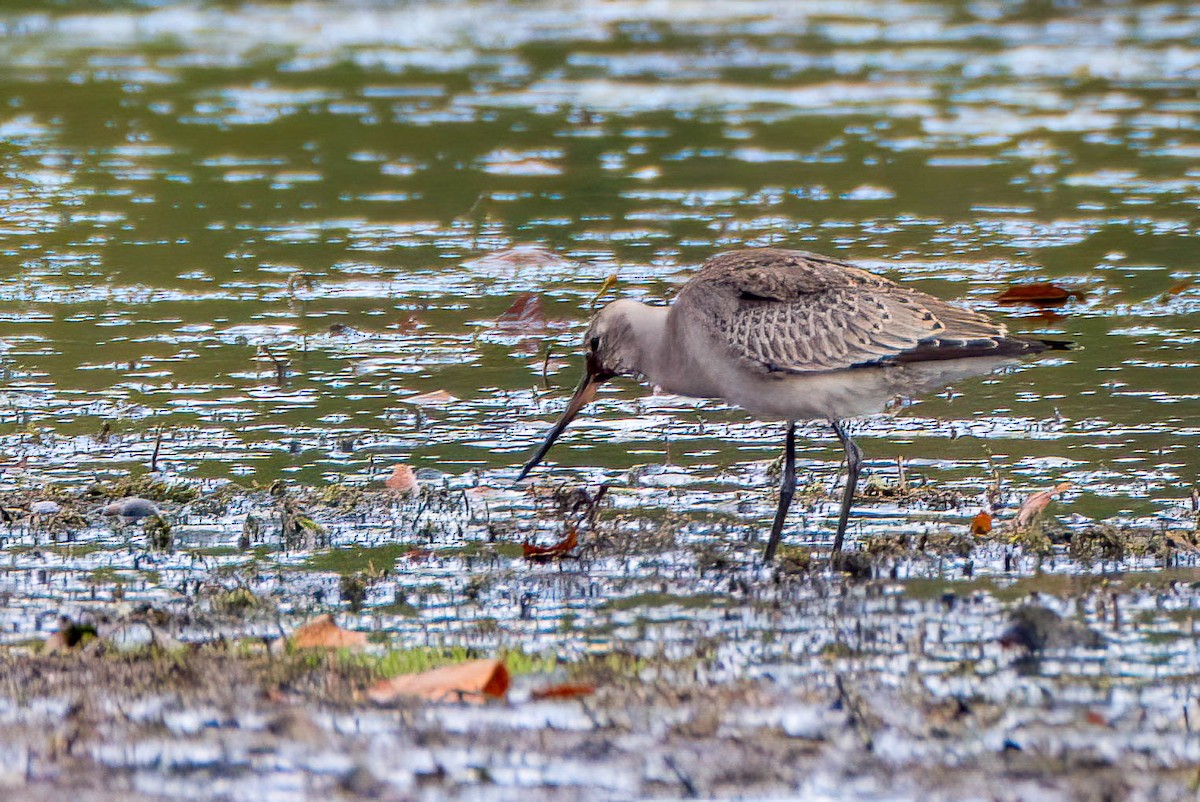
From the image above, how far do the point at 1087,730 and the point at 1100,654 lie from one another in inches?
28.9

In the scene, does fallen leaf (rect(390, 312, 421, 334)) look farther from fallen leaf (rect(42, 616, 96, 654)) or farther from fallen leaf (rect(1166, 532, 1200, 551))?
fallen leaf (rect(1166, 532, 1200, 551))

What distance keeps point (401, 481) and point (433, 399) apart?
1.42 m

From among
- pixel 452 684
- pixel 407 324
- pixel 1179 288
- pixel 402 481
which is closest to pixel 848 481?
pixel 402 481

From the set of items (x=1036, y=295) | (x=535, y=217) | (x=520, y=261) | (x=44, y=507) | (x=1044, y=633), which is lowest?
(x=535, y=217)

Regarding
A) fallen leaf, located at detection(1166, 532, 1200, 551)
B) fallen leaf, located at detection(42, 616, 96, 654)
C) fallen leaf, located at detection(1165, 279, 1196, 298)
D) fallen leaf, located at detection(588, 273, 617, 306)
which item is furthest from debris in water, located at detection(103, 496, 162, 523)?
fallen leaf, located at detection(1165, 279, 1196, 298)

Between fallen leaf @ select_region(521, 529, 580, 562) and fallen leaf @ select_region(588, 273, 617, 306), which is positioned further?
fallen leaf @ select_region(588, 273, 617, 306)

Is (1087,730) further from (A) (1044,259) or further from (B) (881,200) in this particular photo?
(B) (881,200)

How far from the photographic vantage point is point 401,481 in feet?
23.2

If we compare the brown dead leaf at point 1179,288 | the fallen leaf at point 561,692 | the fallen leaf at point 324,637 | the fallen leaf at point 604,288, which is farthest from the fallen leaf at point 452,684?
the brown dead leaf at point 1179,288

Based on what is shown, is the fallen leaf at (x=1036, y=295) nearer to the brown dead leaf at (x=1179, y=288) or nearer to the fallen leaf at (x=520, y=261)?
Result: the brown dead leaf at (x=1179, y=288)

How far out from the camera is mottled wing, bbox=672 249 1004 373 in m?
6.46

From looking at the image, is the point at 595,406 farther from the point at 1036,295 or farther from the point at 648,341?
the point at 1036,295

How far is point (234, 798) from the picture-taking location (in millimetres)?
3957

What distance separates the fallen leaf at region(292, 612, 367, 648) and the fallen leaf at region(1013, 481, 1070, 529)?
2.52m
